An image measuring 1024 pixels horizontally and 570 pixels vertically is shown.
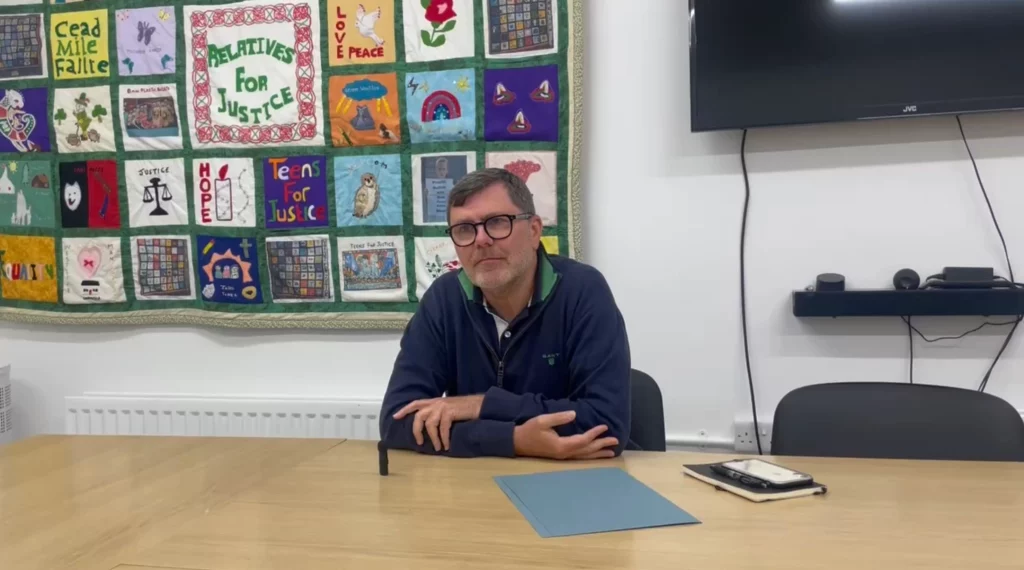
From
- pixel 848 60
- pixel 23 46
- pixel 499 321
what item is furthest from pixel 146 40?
pixel 848 60

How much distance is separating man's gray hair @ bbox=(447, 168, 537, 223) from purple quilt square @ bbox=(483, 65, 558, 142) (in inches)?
22.8

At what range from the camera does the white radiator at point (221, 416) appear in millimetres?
2363

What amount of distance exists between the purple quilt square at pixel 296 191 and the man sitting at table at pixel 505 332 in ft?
2.82

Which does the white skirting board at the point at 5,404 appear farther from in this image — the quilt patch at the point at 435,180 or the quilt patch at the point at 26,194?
the quilt patch at the point at 435,180

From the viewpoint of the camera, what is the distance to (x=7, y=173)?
263cm

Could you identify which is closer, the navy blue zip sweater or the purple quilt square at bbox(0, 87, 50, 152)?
→ the navy blue zip sweater

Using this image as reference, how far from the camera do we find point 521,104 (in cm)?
224

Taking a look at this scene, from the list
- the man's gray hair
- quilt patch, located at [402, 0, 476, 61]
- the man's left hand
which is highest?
quilt patch, located at [402, 0, 476, 61]

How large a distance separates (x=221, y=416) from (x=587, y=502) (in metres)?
1.75

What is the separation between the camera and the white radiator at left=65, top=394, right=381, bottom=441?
236cm

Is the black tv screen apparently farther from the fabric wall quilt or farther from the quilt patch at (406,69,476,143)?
the quilt patch at (406,69,476,143)

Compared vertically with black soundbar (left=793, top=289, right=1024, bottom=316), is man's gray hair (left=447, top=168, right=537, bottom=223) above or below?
above

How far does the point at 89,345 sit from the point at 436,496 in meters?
2.10

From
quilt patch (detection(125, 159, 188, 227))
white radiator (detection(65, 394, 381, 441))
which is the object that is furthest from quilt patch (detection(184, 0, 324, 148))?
white radiator (detection(65, 394, 381, 441))
